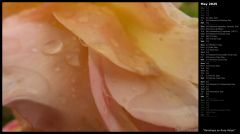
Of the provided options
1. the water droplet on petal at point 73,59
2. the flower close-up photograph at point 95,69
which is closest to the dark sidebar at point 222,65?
the flower close-up photograph at point 95,69

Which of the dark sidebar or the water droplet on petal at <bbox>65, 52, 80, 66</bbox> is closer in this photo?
the water droplet on petal at <bbox>65, 52, 80, 66</bbox>

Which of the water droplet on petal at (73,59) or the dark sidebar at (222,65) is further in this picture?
the dark sidebar at (222,65)

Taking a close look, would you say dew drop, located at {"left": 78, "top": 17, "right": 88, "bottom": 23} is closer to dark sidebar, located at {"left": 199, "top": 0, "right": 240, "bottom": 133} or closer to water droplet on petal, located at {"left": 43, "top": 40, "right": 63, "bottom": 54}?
water droplet on petal, located at {"left": 43, "top": 40, "right": 63, "bottom": 54}

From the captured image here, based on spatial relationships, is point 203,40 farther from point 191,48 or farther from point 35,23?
point 35,23

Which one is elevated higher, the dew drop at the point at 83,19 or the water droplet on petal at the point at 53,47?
the dew drop at the point at 83,19

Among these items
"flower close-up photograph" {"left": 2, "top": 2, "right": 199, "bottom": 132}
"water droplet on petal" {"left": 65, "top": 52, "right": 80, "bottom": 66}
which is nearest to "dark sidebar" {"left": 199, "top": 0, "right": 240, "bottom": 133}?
"flower close-up photograph" {"left": 2, "top": 2, "right": 199, "bottom": 132}

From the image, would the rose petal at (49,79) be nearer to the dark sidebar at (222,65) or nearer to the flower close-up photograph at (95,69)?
the flower close-up photograph at (95,69)

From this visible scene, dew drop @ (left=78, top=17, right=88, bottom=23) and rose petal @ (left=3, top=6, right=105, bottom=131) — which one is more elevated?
dew drop @ (left=78, top=17, right=88, bottom=23)

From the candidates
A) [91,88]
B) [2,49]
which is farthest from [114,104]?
[2,49]

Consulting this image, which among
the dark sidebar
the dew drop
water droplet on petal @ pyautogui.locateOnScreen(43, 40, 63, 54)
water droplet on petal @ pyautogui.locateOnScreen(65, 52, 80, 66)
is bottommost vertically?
the dark sidebar
